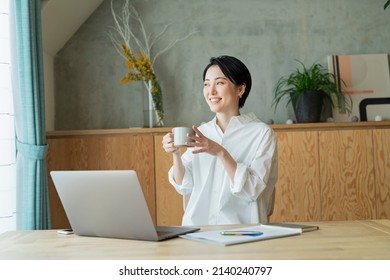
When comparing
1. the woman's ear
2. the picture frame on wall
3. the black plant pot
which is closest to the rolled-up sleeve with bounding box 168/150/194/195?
the woman's ear

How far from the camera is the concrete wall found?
411 cm

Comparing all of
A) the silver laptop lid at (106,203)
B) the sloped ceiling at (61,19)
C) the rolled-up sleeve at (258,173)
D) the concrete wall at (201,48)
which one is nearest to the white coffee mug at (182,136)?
the rolled-up sleeve at (258,173)

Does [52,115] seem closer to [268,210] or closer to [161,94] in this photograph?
[161,94]

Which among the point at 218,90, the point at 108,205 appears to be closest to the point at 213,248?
the point at 108,205

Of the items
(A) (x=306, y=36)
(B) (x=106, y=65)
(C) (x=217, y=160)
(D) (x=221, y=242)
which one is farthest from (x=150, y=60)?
(D) (x=221, y=242)

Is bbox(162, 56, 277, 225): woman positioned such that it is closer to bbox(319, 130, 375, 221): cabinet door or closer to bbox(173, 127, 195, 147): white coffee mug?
bbox(173, 127, 195, 147): white coffee mug

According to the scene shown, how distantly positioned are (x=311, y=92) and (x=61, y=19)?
74.3 inches

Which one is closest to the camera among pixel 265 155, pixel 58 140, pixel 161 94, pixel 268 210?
pixel 265 155

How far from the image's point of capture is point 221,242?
144 centimetres

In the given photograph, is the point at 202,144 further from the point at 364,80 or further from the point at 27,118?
the point at 364,80

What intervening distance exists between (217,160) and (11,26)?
1.46m

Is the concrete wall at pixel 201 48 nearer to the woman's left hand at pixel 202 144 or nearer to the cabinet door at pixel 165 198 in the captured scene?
the cabinet door at pixel 165 198

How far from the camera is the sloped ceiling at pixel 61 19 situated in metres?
3.64
